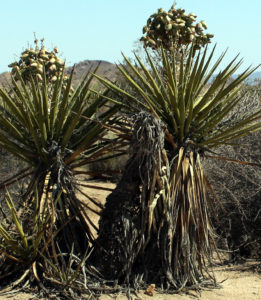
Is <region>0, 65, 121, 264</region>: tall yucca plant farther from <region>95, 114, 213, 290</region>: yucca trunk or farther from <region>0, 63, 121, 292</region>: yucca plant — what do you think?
<region>95, 114, 213, 290</region>: yucca trunk

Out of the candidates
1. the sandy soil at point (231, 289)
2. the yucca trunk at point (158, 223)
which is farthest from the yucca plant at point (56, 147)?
the sandy soil at point (231, 289)

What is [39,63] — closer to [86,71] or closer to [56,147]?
[56,147]

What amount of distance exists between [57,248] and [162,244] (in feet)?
4.22

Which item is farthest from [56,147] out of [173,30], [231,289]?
[173,30]

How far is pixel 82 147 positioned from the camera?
629 centimetres

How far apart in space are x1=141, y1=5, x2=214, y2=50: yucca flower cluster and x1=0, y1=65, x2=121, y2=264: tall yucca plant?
103 inches

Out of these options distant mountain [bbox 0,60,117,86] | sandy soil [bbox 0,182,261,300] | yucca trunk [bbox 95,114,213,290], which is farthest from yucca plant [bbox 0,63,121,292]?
sandy soil [bbox 0,182,261,300]

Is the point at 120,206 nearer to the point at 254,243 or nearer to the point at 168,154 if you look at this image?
the point at 168,154

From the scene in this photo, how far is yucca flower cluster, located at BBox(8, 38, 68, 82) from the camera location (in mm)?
7523

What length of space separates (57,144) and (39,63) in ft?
5.81

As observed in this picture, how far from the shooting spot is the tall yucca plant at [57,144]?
6234 mm

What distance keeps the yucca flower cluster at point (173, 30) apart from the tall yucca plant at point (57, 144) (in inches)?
103

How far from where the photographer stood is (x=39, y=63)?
761 cm

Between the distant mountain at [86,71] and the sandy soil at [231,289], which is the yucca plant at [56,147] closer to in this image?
the distant mountain at [86,71]
